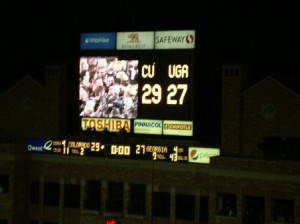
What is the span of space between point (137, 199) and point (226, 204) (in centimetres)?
570

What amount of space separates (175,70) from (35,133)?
10012 millimetres

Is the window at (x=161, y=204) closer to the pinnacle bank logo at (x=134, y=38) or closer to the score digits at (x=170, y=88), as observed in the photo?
the score digits at (x=170, y=88)

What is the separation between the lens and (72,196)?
40.2m

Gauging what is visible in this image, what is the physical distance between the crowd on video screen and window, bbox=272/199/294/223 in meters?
10.7

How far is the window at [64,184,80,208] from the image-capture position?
131 ft

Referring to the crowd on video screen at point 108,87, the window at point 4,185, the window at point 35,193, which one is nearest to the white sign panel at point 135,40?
the crowd on video screen at point 108,87

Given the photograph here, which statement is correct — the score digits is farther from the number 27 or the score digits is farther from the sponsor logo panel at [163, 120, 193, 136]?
the sponsor logo panel at [163, 120, 193, 136]

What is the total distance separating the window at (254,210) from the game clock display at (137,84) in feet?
22.8

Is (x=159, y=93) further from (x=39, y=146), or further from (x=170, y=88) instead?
(x=39, y=146)

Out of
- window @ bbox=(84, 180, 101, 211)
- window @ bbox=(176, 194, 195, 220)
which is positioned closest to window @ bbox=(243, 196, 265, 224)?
window @ bbox=(176, 194, 195, 220)

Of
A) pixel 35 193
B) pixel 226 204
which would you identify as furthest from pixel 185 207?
pixel 35 193

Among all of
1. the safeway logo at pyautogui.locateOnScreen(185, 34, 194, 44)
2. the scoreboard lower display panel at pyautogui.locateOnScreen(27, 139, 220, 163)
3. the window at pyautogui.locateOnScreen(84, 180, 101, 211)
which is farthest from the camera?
the window at pyautogui.locateOnScreen(84, 180, 101, 211)

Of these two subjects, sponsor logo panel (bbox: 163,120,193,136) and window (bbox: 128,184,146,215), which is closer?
window (bbox: 128,184,146,215)

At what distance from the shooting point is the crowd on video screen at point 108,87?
40.6 metres
